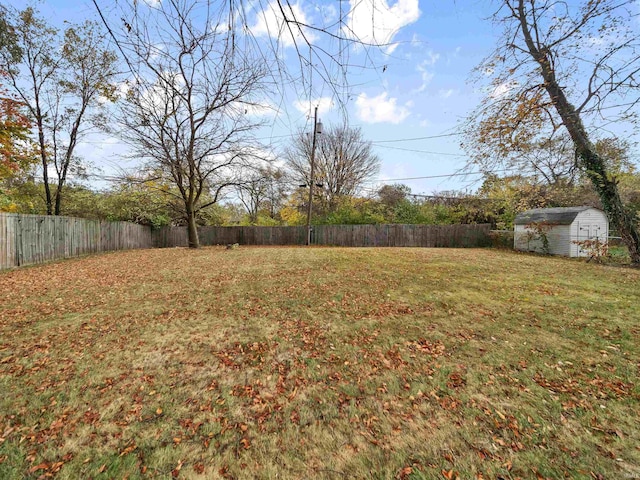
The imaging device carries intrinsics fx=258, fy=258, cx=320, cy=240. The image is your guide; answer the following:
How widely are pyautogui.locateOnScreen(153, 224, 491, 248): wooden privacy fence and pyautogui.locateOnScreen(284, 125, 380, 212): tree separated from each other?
461 cm

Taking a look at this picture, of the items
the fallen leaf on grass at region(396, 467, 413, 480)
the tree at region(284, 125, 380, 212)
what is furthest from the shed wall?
the fallen leaf on grass at region(396, 467, 413, 480)

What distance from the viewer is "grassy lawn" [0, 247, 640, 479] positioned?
5.12 feet

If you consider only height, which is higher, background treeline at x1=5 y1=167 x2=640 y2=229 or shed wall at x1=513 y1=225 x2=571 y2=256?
background treeline at x1=5 y1=167 x2=640 y2=229

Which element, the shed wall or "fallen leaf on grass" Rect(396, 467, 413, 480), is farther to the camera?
the shed wall

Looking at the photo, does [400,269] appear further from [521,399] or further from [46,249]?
[46,249]

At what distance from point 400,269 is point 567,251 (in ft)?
32.3

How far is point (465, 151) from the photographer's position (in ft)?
24.0

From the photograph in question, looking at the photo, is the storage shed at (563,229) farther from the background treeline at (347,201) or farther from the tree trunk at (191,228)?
the tree trunk at (191,228)

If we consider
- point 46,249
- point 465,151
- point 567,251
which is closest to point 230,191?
point 46,249

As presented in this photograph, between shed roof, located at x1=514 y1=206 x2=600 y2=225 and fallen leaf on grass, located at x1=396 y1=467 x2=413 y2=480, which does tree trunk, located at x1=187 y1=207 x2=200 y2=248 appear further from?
shed roof, located at x1=514 y1=206 x2=600 y2=225

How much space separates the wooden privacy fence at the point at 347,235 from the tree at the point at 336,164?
4609mm

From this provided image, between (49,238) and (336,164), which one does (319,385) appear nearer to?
(49,238)

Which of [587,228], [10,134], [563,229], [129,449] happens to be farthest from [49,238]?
[587,228]

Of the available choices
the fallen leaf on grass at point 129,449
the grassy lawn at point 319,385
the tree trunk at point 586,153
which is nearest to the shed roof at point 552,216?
the tree trunk at point 586,153
